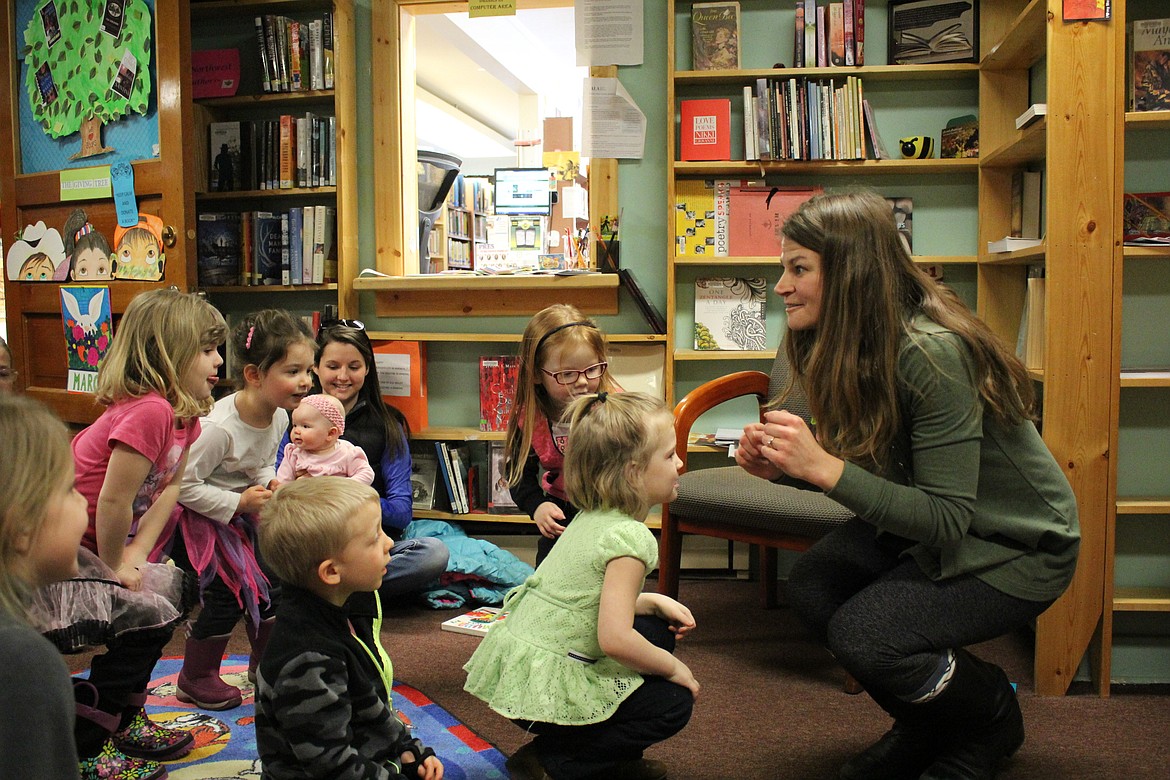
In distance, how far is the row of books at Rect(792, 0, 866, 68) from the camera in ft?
10.6

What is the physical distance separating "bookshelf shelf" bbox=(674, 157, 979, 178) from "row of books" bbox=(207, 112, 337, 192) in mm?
1327

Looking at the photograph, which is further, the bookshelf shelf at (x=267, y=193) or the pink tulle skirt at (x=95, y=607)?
the bookshelf shelf at (x=267, y=193)

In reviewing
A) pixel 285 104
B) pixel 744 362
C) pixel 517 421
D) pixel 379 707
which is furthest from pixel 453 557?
pixel 285 104

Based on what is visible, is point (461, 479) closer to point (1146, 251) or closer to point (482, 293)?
point (482, 293)

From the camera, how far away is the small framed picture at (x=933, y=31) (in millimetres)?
3180

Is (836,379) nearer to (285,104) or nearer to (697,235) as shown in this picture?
(697,235)

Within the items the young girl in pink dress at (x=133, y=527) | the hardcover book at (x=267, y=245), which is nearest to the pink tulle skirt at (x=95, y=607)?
the young girl in pink dress at (x=133, y=527)

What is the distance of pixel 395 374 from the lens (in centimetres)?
354

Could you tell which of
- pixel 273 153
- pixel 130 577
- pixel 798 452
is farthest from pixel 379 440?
pixel 798 452

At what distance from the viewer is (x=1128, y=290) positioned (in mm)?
2479

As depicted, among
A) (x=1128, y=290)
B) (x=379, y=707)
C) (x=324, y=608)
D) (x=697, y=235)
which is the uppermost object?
(x=697, y=235)

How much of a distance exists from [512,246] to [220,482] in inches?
105

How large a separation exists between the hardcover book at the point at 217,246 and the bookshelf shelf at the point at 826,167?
1.71 m

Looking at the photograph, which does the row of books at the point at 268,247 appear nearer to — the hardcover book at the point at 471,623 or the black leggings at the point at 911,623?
the hardcover book at the point at 471,623
